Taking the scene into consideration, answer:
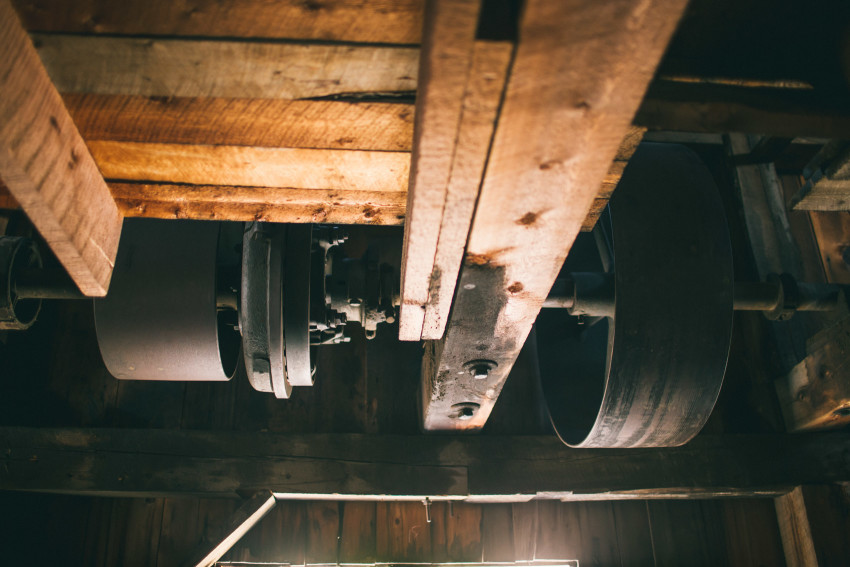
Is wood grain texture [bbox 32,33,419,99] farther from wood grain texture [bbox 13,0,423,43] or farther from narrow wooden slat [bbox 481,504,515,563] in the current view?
narrow wooden slat [bbox 481,504,515,563]

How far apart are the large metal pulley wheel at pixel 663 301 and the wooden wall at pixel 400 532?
0.95 m

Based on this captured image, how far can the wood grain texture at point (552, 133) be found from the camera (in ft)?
2.39

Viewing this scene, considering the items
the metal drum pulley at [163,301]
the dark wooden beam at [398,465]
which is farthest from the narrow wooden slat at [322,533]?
the metal drum pulley at [163,301]

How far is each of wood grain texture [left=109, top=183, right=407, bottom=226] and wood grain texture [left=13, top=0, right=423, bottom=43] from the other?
41cm

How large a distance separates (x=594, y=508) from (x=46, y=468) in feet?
7.89

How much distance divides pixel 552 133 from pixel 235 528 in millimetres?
2114

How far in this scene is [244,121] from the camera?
1110 millimetres

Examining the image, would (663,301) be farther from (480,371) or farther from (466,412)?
(466,412)

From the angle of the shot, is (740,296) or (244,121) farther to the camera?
(740,296)

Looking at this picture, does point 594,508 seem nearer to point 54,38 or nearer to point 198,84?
point 198,84

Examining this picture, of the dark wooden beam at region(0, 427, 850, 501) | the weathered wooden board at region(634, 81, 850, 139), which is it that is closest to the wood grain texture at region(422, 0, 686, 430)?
the weathered wooden board at region(634, 81, 850, 139)

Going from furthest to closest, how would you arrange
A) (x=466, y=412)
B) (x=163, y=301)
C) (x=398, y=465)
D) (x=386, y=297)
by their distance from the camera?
(x=398, y=465), (x=466, y=412), (x=386, y=297), (x=163, y=301)

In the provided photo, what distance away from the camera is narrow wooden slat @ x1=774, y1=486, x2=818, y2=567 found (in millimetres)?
2473

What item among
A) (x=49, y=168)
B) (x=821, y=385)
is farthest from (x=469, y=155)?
(x=821, y=385)
